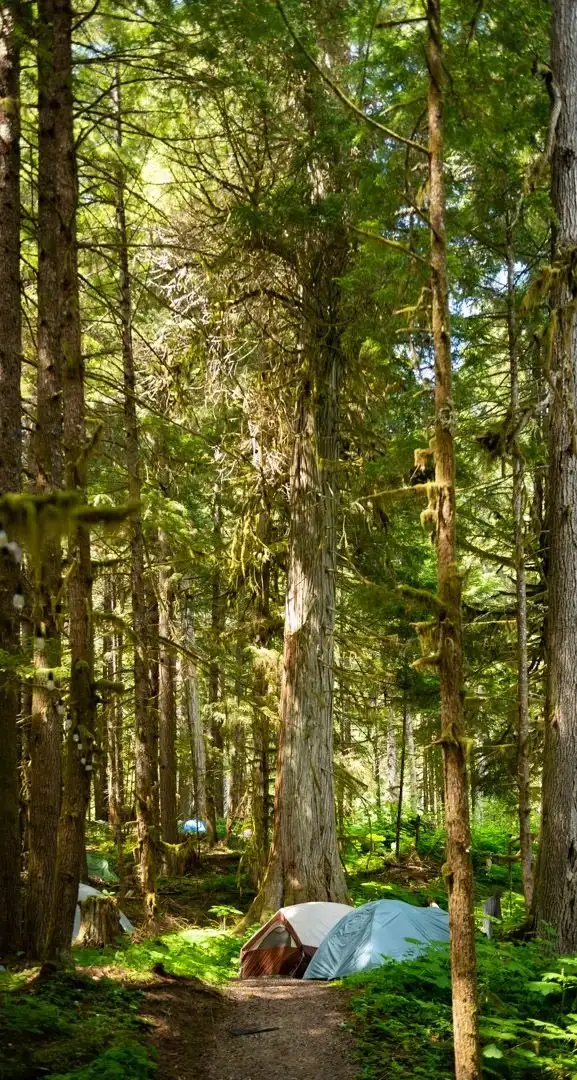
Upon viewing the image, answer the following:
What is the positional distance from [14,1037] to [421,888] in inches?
437

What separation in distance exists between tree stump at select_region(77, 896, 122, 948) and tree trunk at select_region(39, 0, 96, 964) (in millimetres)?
3072

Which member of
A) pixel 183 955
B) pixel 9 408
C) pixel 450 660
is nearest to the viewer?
pixel 450 660

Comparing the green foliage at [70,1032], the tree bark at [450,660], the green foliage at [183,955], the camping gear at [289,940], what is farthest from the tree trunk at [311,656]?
the tree bark at [450,660]

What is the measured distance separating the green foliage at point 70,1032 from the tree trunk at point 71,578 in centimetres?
40

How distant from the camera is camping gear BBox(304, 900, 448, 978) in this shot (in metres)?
9.34

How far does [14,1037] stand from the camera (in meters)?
5.62

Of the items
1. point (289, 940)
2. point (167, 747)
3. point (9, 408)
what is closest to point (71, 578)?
point (9, 408)

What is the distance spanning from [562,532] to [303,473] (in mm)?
4405

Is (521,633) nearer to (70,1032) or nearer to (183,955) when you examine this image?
(183,955)

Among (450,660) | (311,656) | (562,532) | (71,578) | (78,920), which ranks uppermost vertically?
(562,532)

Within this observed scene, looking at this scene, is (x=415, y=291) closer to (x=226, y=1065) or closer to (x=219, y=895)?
(x=226, y=1065)

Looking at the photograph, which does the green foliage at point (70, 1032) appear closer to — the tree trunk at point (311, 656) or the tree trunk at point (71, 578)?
the tree trunk at point (71, 578)

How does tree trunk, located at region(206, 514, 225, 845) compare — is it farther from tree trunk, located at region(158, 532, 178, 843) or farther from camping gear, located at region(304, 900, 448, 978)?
camping gear, located at region(304, 900, 448, 978)

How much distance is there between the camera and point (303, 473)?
40.5 feet
